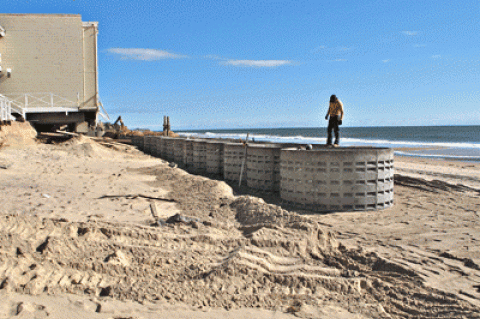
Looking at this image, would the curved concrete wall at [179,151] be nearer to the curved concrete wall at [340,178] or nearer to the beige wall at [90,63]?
the curved concrete wall at [340,178]

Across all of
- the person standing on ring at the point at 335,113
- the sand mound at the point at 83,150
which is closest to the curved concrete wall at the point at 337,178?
the person standing on ring at the point at 335,113

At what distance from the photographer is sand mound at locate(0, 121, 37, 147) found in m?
17.2

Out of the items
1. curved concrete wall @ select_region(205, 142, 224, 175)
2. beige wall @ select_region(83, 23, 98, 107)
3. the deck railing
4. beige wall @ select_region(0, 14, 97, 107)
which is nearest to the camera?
curved concrete wall @ select_region(205, 142, 224, 175)

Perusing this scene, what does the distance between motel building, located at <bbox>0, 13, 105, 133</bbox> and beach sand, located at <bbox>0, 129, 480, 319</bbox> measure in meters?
18.9

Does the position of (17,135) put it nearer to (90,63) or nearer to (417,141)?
(90,63)

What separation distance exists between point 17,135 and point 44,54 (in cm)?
982

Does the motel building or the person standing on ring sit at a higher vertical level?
the motel building

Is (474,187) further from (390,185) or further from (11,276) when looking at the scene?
(11,276)

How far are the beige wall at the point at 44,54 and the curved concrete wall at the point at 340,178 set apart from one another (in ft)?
71.8

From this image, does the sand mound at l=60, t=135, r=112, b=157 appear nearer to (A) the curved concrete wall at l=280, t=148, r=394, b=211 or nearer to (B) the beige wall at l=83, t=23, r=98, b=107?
(B) the beige wall at l=83, t=23, r=98, b=107

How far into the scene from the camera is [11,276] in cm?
431

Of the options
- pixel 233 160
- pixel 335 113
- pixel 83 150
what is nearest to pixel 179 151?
pixel 83 150

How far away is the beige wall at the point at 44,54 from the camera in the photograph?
2572 centimetres

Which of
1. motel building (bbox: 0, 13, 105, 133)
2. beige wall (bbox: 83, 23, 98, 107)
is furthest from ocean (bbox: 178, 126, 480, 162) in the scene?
motel building (bbox: 0, 13, 105, 133)
